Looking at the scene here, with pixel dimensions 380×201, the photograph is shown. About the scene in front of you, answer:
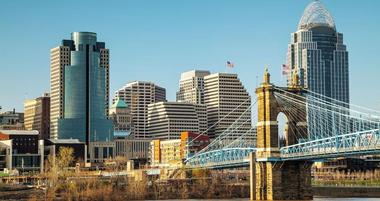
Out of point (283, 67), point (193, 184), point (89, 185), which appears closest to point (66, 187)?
point (89, 185)

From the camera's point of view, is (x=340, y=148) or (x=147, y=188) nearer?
(x=340, y=148)

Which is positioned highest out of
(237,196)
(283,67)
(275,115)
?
(283,67)

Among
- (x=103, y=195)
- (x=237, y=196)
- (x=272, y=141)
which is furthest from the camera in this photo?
(x=237, y=196)

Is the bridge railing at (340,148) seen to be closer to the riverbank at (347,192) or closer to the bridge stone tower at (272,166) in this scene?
the bridge stone tower at (272,166)

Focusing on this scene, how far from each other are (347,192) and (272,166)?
4941 centimetres

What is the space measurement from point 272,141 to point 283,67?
4804 centimetres

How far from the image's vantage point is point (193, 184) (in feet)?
484

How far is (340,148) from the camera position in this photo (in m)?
89.4

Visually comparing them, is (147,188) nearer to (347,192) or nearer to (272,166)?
(347,192)

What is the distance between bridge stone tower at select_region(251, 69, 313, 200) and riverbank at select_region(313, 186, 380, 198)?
1713 inches

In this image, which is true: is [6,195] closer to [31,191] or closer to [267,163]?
[31,191]

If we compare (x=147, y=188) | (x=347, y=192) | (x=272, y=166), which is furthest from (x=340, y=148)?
(x=147, y=188)

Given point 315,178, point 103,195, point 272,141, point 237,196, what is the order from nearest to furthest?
point 272,141
point 103,195
point 237,196
point 315,178

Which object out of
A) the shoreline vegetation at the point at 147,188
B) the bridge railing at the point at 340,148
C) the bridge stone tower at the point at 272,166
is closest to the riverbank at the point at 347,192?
the shoreline vegetation at the point at 147,188
